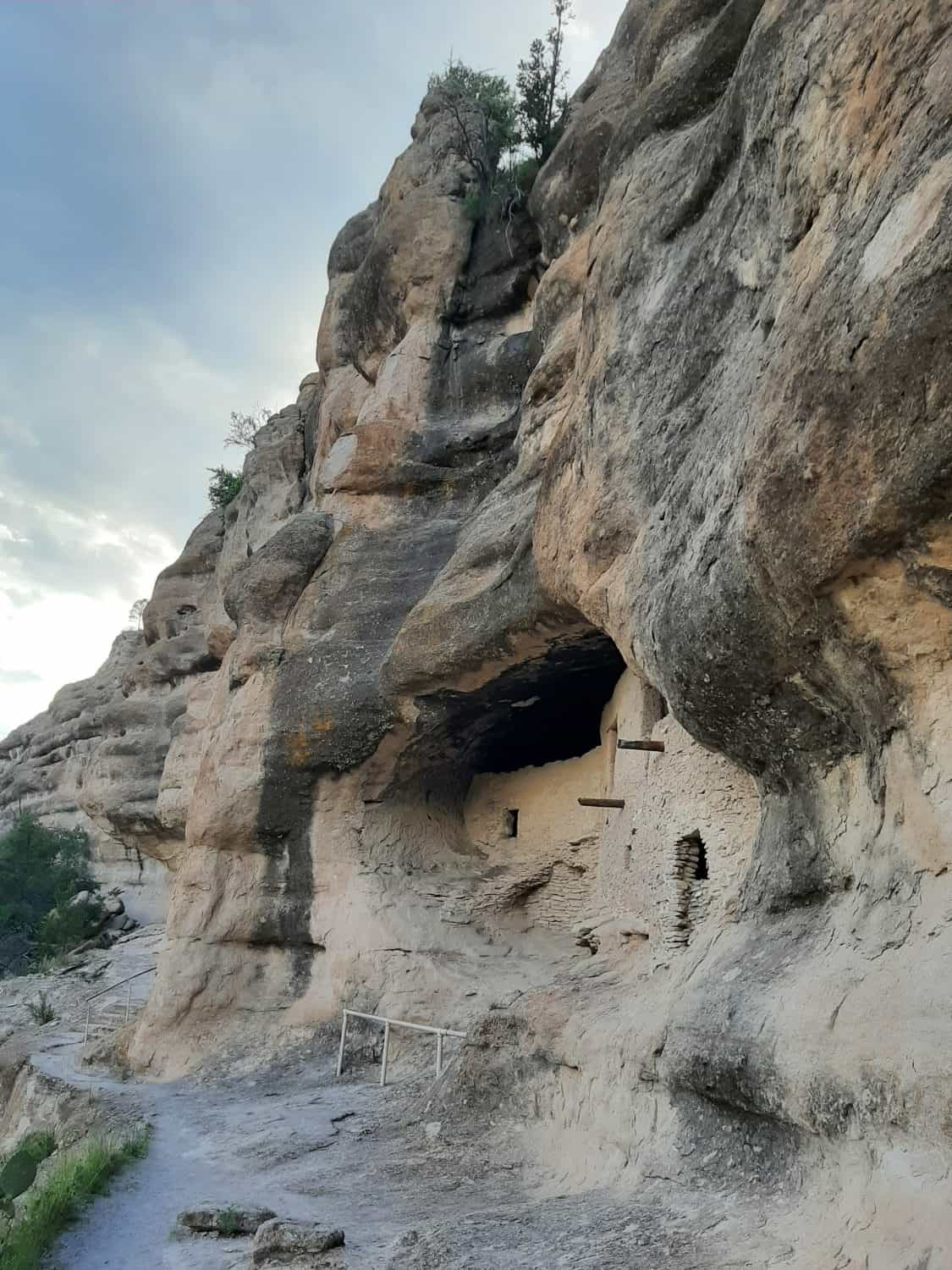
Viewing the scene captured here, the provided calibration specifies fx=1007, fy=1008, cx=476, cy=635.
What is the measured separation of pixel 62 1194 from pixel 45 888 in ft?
66.0

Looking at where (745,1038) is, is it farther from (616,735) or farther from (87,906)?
(87,906)

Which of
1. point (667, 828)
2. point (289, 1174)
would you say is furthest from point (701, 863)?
point (289, 1174)

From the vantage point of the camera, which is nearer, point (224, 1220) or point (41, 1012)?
point (224, 1220)

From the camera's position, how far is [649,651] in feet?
22.5

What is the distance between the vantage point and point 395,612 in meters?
11.9

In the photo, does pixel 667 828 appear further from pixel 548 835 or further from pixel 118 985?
pixel 118 985

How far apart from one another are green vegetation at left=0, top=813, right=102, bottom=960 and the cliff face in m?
7.59

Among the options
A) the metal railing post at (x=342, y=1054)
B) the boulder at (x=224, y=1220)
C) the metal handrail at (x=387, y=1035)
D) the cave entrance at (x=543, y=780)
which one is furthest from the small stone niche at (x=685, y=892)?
the boulder at (x=224, y=1220)

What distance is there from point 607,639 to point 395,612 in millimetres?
3088

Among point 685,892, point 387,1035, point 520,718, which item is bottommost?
point 387,1035

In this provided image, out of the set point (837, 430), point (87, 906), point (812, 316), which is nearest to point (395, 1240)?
point (837, 430)

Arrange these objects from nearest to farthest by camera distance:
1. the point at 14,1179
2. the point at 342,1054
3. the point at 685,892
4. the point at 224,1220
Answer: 1. the point at 224,1220
2. the point at 14,1179
3. the point at 685,892
4. the point at 342,1054

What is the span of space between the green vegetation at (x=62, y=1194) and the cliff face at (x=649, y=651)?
2600mm

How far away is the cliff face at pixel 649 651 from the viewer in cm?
431
